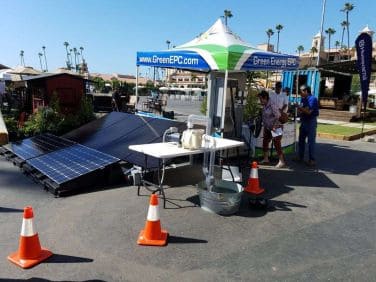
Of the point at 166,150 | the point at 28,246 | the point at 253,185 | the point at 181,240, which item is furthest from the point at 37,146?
the point at 181,240

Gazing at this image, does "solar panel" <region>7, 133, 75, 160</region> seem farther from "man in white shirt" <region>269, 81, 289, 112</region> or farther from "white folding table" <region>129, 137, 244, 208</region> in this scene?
"man in white shirt" <region>269, 81, 289, 112</region>

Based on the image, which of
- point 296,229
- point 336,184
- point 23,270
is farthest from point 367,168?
point 23,270

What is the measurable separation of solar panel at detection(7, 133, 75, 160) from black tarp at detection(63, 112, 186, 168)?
433 mm

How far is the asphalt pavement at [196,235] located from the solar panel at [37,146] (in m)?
0.79

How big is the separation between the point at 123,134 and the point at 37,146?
85.3 inches

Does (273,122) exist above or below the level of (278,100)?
below

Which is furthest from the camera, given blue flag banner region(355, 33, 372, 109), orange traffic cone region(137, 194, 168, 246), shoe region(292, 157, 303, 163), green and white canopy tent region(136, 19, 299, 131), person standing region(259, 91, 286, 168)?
blue flag banner region(355, 33, 372, 109)

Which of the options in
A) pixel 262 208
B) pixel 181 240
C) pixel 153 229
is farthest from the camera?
pixel 262 208

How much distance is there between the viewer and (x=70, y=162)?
6.92 metres

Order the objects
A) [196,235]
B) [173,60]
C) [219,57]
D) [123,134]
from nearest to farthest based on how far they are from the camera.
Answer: [196,235] → [219,57] → [173,60] → [123,134]

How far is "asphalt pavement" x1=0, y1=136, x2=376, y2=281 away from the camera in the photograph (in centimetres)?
375

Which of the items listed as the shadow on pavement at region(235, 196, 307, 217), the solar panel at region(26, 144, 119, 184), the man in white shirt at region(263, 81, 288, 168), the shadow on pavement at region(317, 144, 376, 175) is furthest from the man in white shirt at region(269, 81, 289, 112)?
the solar panel at region(26, 144, 119, 184)

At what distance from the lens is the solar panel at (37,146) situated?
793 centimetres

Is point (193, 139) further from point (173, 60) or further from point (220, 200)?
point (173, 60)
